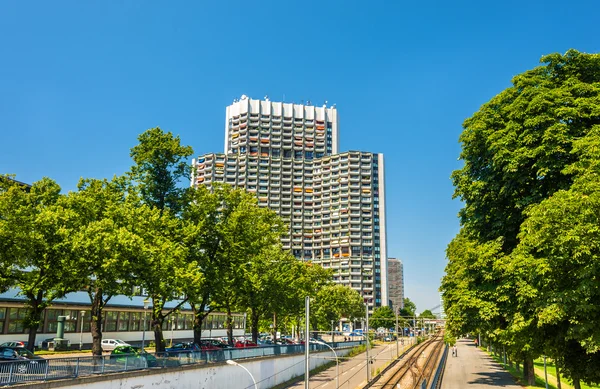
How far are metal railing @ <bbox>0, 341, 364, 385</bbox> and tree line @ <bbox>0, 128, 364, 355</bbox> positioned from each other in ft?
13.3

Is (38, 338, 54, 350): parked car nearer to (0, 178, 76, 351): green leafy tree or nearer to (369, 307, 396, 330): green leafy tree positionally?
(0, 178, 76, 351): green leafy tree

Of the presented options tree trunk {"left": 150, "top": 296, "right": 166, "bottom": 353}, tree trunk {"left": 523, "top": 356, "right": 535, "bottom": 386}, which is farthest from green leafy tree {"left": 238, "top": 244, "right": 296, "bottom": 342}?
tree trunk {"left": 523, "top": 356, "right": 535, "bottom": 386}

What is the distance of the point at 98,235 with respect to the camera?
28.4 metres

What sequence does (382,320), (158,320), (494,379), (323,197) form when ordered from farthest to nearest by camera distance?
1. (323,197)
2. (382,320)
3. (494,379)
4. (158,320)

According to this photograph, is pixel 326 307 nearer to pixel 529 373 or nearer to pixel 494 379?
pixel 494 379

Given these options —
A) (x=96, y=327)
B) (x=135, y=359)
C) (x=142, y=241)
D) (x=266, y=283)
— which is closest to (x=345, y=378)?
(x=266, y=283)

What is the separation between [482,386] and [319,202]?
498ft

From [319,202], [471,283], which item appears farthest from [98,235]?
[319,202]

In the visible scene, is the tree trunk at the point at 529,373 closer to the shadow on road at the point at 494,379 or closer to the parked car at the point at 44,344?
the shadow on road at the point at 494,379

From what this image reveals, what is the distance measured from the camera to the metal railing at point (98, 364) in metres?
21.0

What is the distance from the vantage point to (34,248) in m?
28.2

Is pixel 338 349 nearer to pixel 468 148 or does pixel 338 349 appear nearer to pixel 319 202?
pixel 468 148

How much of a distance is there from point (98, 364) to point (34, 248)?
797 cm

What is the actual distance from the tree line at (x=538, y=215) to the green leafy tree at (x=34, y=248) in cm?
2431
